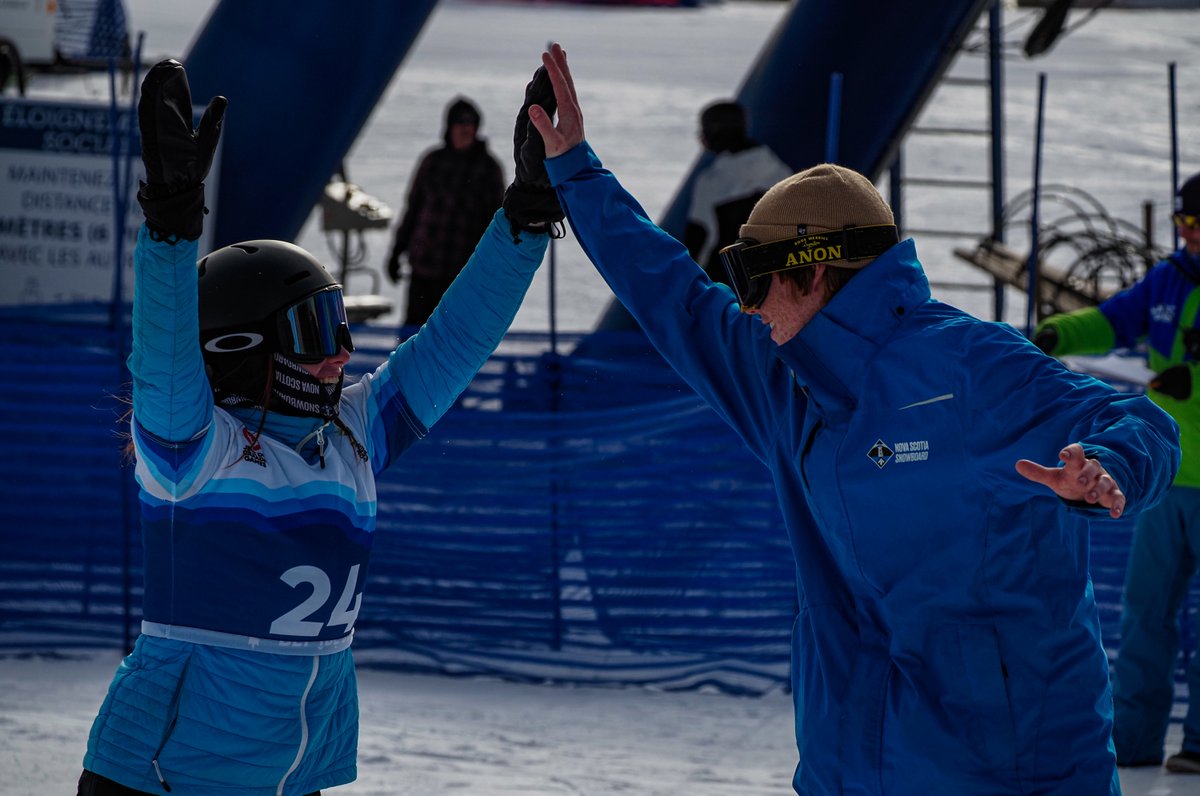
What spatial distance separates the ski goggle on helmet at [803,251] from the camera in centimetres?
236

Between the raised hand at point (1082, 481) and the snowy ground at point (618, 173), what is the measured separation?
301 centimetres

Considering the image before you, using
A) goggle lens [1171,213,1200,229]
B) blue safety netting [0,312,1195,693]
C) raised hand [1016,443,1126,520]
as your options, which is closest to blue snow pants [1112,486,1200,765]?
goggle lens [1171,213,1200,229]

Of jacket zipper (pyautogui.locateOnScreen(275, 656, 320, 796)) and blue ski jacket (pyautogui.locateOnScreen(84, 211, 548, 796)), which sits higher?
blue ski jacket (pyautogui.locateOnScreen(84, 211, 548, 796))

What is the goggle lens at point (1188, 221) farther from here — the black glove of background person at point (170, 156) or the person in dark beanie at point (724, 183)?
the black glove of background person at point (170, 156)

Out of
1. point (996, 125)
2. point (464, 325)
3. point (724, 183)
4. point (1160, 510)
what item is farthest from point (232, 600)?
point (996, 125)

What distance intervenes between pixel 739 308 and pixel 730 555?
3.21 meters

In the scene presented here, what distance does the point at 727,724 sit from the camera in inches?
213

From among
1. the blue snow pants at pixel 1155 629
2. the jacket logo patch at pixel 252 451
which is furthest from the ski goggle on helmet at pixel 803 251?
the blue snow pants at pixel 1155 629

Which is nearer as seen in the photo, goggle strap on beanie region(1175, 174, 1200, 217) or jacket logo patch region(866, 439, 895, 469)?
jacket logo patch region(866, 439, 895, 469)

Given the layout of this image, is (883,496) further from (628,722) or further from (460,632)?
(460,632)

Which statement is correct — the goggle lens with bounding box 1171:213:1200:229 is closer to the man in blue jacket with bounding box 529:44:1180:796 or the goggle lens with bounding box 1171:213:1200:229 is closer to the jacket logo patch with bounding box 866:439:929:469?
the man in blue jacket with bounding box 529:44:1180:796

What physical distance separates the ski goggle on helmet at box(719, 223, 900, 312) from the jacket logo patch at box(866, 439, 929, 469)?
0.29 m

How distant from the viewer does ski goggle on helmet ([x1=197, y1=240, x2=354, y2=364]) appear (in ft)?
8.45

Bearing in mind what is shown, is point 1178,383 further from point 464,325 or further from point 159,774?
point 159,774
